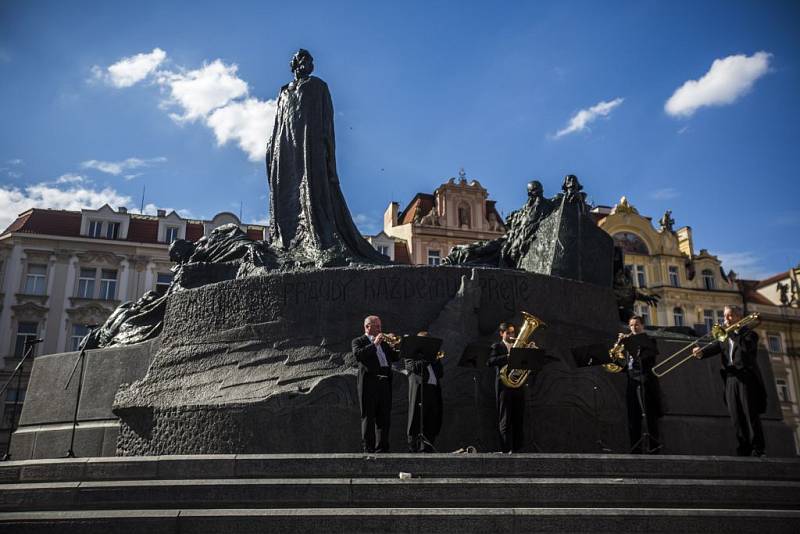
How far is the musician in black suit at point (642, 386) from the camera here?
7953mm

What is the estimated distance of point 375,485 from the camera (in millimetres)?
5852

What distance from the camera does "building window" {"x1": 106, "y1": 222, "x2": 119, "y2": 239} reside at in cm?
3538

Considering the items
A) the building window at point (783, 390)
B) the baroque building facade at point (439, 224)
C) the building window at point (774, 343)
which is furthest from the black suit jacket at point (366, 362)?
the building window at point (774, 343)

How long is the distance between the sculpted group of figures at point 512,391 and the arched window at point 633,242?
1341 inches

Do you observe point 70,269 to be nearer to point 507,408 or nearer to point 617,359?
point 507,408

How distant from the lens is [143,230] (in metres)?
36.0

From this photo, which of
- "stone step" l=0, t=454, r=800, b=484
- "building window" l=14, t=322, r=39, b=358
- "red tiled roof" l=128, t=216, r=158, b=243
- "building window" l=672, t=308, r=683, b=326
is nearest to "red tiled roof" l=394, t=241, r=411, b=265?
"red tiled roof" l=128, t=216, r=158, b=243

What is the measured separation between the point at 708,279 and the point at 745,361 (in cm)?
3702

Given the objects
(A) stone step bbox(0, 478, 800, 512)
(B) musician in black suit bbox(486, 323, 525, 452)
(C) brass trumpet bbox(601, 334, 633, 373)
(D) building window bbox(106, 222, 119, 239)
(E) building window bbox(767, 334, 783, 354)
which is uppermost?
(D) building window bbox(106, 222, 119, 239)

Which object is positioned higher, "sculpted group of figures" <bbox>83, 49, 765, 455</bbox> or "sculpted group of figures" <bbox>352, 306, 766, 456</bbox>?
"sculpted group of figures" <bbox>83, 49, 765, 455</bbox>

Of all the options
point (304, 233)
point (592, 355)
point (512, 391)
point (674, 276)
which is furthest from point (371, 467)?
point (674, 276)

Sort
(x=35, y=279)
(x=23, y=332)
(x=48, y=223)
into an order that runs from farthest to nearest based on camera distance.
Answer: (x=48, y=223), (x=35, y=279), (x=23, y=332)

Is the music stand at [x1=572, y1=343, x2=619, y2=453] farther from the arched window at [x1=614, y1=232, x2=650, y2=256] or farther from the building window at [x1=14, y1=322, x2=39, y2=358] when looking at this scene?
the arched window at [x1=614, y1=232, x2=650, y2=256]

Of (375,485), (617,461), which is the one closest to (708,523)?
(617,461)
